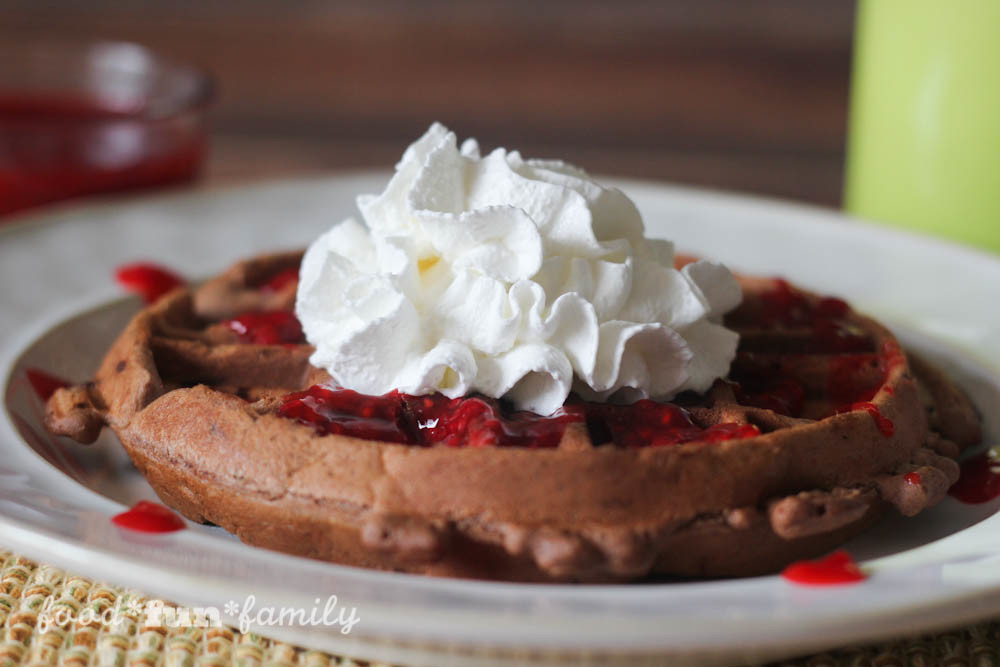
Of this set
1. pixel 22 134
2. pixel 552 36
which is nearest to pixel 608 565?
pixel 22 134

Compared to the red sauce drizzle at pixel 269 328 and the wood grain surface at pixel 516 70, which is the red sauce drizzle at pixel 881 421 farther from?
the wood grain surface at pixel 516 70

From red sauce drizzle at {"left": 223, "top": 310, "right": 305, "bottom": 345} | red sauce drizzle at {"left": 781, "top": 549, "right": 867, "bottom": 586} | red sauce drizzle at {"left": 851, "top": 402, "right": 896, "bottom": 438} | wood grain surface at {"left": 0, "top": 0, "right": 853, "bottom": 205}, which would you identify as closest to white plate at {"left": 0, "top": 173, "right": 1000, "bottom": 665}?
red sauce drizzle at {"left": 781, "top": 549, "right": 867, "bottom": 586}

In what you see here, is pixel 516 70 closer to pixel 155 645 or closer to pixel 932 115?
pixel 932 115

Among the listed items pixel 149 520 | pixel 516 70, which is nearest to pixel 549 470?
pixel 149 520

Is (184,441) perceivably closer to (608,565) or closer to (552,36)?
(608,565)

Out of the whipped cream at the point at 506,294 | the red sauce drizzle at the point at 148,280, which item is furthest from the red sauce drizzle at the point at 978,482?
the red sauce drizzle at the point at 148,280
